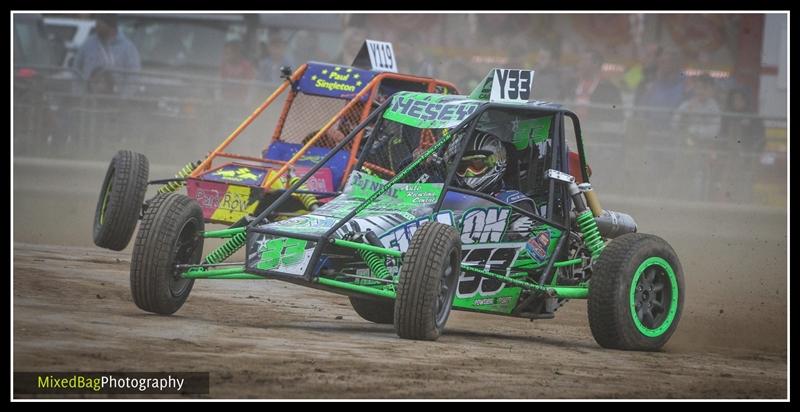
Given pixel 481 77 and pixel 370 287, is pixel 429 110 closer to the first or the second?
pixel 370 287

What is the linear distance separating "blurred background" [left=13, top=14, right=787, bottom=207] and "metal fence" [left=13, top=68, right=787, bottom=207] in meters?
0.02

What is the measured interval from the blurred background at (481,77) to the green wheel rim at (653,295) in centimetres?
1189

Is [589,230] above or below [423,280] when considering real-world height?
above

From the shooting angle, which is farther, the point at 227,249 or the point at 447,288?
the point at 227,249

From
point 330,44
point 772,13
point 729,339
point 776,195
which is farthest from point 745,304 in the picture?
point 330,44

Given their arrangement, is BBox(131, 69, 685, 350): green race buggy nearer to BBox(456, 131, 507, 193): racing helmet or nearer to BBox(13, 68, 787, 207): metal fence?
BBox(456, 131, 507, 193): racing helmet

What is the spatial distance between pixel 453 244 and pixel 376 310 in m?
1.71

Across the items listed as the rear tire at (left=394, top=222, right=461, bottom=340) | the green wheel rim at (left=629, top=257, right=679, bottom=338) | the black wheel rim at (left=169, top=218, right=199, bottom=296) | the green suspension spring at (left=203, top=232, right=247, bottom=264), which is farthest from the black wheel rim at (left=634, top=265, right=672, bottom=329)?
the black wheel rim at (left=169, top=218, right=199, bottom=296)

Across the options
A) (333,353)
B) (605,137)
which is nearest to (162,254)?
(333,353)

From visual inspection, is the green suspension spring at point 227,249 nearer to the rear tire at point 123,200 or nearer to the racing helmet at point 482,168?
the racing helmet at point 482,168

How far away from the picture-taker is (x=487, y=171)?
8438 mm

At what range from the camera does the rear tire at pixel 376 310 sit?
8844 millimetres

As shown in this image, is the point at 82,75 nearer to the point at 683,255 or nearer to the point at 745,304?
the point at 683,255

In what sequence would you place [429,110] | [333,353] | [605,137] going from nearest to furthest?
1. [333,353]
2. [429,110]
3. [605,137]
